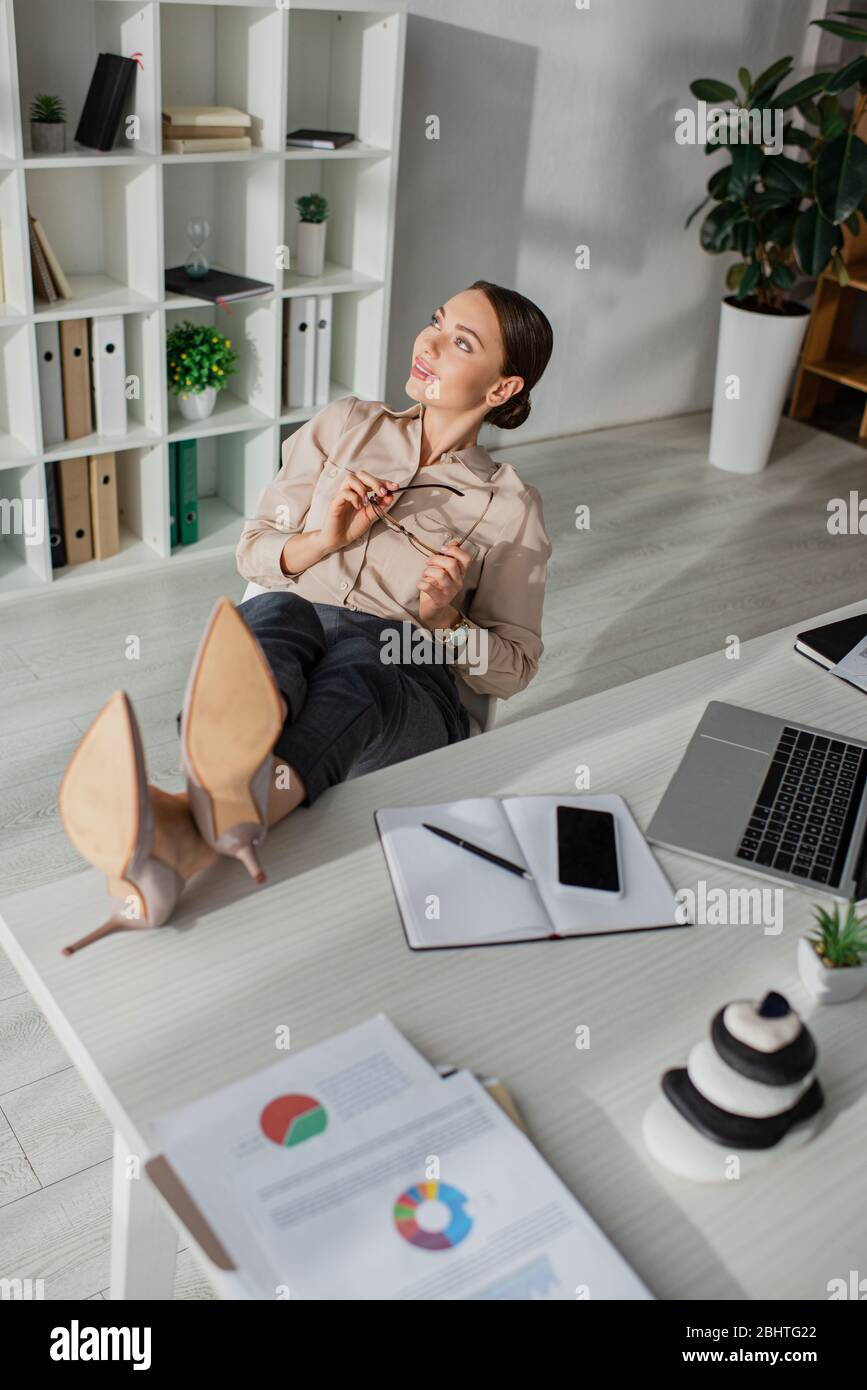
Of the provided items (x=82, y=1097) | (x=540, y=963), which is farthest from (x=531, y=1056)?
(x=82, y=1097)

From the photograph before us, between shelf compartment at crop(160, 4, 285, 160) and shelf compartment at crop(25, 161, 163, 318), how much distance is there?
317 millimetres

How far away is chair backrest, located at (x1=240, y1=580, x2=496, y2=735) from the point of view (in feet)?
6.85

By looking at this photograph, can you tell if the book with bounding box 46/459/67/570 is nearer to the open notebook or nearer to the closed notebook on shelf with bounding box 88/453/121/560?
the closed notebook on shelf with bounding box 88/453/121/560

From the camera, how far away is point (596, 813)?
139 cm

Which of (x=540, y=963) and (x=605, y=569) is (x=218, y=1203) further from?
(x=605, y=569)

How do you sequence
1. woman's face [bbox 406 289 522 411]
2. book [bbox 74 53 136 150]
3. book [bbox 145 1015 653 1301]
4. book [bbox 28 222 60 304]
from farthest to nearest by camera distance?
book [bbox 28 222 60 304]
book [bbox 74 53 136 150]
woman's face [bbox 406 289 522 411]
book [bbox 145 1015 653 1301]

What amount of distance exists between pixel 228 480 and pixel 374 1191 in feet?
9.82

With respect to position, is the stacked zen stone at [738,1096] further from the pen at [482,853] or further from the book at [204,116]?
the book at [204,116]

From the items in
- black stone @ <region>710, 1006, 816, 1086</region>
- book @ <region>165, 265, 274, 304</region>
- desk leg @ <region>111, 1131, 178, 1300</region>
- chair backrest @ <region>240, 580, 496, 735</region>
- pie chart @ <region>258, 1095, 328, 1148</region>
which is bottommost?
desk leg @ <region>111, 1131, 178, 1300</region>

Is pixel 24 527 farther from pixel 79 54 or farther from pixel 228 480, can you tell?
pixel 79 54

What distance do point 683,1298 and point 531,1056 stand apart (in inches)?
9.7

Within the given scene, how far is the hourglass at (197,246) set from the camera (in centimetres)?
318

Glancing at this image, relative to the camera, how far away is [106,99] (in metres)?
2.81

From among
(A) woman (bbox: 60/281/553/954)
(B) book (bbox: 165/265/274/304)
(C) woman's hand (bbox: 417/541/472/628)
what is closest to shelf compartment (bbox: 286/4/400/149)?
(B) book (bbox: 165/265/274/304)
